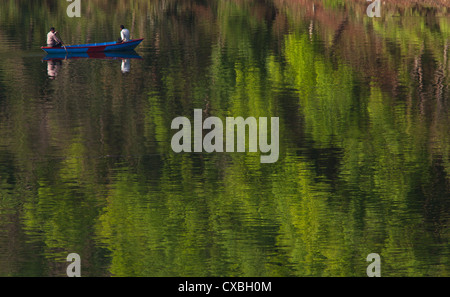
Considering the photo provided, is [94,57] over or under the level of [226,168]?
over

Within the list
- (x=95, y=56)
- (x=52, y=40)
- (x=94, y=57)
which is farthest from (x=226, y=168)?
(x=95, y=56)

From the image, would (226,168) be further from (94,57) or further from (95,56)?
(95,56)

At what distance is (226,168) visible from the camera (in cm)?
2761

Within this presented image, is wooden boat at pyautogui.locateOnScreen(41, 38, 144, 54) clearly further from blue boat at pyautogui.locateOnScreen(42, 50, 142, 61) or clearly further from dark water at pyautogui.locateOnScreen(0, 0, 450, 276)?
dark water at pyautogui.locateOnScreen(0, 0, 450, 276)

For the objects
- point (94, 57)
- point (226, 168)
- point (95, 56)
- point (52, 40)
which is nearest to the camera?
point (226, 168)

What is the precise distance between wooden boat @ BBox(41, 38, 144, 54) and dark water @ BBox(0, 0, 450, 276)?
3.01 ft

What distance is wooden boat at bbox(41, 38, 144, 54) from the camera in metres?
53.6

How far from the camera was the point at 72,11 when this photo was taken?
295 ft

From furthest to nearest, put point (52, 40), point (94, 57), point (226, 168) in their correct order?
point (94, 57), point (52, 40), point (226, 168)

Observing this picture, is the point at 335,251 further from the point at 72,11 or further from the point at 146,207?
the point at 72,11

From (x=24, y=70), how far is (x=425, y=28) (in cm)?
3316

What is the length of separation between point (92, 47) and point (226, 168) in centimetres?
2896

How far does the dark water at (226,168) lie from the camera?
67.6ft
